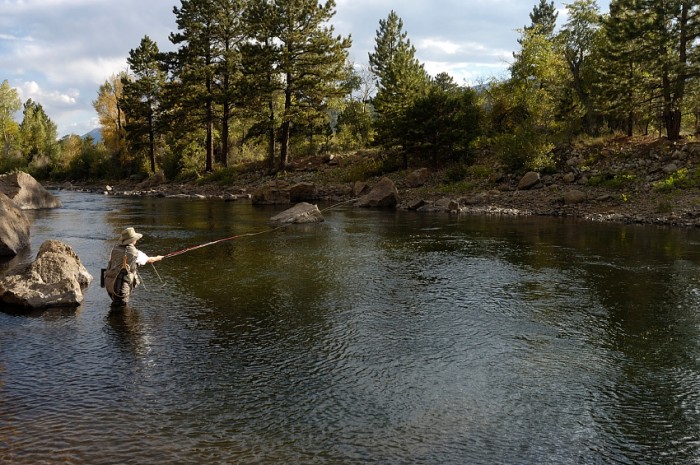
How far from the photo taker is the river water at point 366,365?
21.2 feet

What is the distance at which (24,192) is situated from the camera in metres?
35.0

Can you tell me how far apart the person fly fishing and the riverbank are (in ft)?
79.1

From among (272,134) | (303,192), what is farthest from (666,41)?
(272,134)

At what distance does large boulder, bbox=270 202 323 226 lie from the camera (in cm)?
2702

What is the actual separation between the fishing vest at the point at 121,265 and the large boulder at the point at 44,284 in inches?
36.3

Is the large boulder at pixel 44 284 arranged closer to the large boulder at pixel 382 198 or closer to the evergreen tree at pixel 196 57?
the large boulder at pixel 382 198

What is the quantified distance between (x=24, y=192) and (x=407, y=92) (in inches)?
1210

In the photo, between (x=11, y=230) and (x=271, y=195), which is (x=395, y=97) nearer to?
(x=271, y=195)

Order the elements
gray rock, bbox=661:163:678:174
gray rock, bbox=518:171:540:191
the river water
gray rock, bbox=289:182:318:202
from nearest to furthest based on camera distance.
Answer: the river water → gray rock, bbox=661:163:678:174 → gray rock, bbox=518:171:540:191 → gray rock, bbox=289:182:318:202

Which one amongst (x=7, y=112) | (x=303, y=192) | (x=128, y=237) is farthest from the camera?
(x=7, y=112)

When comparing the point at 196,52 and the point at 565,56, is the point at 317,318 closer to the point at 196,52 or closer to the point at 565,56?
the point at 565,56

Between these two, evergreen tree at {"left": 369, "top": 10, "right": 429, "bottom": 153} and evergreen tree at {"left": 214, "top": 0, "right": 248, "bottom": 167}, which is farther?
evergreen tree at {"left": 214, "top": 0, "right": 248, "bottom": 167}

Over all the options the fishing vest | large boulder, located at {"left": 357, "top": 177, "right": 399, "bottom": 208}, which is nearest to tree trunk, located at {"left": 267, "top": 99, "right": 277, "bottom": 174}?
large boulder, located at {"left": 357, "top": 177, "right": 399, "bottom": 208}

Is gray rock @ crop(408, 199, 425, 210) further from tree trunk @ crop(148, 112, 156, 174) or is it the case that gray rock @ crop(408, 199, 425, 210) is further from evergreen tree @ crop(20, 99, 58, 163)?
evergreen tree @ crop(20, 99, 58, 163)
